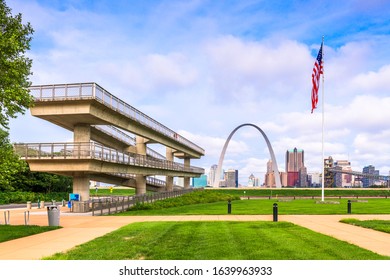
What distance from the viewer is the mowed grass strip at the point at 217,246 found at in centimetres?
1080

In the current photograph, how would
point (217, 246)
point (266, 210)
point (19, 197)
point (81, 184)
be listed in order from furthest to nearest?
point (19, 197) < point (81, 184) < point (266, 210) < point (217, 246)

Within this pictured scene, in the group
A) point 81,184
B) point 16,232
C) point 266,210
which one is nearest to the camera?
point 16,232

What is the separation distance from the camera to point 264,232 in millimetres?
15930

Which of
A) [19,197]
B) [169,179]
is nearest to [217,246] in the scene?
[19,197]

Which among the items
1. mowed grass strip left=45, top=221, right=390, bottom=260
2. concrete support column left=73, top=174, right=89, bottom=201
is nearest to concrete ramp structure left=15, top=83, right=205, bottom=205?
concrete support column left=73, top=174, right=89, bottom=201

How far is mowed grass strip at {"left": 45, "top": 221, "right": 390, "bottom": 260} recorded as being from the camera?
10805 millimetres

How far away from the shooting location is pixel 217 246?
1243 cm

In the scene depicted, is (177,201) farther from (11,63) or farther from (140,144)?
(11,63)

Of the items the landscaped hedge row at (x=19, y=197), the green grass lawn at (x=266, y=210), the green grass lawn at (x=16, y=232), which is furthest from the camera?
the landscaped hedge row at (x=19, y=197)

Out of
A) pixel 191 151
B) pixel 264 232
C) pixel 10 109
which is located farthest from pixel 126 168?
pixel 191 151

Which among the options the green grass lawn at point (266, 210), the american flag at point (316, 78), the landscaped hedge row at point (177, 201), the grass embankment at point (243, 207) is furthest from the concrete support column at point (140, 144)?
the american flag at point (316, 78)

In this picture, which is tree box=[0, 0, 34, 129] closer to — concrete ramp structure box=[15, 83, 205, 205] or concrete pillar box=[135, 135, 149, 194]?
concrete ramp structure box=[15, 83, 205, 205]

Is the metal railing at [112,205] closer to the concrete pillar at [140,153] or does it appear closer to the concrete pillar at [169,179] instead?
the concrete pillar at [140,153]

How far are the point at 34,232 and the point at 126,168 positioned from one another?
79.6ft
